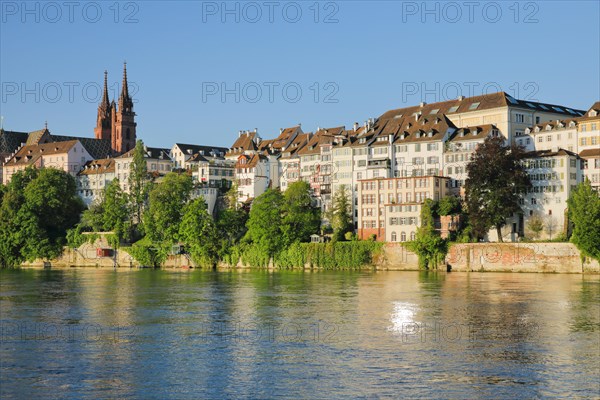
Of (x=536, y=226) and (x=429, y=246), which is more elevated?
(x=536, y=226)

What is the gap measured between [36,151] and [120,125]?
2447 cm

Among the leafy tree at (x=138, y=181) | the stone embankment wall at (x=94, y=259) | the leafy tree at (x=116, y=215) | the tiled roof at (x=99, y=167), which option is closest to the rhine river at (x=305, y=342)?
the stone embankment wall at (x=94, y=259)

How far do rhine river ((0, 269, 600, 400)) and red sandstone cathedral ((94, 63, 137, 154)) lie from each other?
379ft

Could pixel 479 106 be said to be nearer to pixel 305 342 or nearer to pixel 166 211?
pixel 166 211

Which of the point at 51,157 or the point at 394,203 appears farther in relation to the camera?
the point at 51,157

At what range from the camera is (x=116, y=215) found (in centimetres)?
12925

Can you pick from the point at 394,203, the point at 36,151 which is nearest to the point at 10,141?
the point at 36,151

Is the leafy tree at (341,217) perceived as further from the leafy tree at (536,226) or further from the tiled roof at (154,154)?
the tiled roof at (154,154)

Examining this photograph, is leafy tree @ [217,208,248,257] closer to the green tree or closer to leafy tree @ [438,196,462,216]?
the green tree

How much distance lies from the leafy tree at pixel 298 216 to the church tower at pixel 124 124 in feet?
260

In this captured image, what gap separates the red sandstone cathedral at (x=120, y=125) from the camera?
18762 centimetres

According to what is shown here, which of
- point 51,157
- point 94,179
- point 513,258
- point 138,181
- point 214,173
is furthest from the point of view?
point 51,157

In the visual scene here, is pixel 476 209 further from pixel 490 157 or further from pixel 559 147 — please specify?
pixel 559 147

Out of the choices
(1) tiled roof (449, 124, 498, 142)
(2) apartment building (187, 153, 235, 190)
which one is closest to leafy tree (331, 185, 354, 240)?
(1) tiled roof (449, 124, 498, 142)
